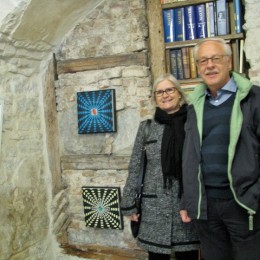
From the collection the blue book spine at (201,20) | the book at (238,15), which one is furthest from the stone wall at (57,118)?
the book at (238,15)

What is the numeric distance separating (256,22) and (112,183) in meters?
1.45

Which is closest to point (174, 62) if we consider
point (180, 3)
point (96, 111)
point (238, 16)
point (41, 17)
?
point (180, 3)

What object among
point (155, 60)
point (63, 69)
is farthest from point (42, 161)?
point (155, 60)

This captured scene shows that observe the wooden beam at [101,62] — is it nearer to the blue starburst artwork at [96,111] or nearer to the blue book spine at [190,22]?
the blue starburst artwork at [96,111]

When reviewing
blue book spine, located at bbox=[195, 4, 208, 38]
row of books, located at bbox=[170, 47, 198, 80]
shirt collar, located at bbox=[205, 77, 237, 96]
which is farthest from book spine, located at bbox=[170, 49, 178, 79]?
shirt collar, located at bbox=[205, 77, 237, 96]

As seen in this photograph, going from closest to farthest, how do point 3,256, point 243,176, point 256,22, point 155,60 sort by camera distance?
point 243,176, point 256,22, point 3,256, point 155,60

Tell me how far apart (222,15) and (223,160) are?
116 centimetres

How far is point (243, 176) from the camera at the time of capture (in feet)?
4.68

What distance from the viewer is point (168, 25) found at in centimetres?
239

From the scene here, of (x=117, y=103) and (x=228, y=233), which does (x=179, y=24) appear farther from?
(x=228, y=233)

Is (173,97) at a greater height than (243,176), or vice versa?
(173,97)

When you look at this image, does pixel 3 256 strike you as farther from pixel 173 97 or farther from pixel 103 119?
pixel 173 97

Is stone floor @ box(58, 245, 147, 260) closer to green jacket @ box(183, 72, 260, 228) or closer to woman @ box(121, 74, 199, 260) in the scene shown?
woman @ box(121, 74, 199, 260)

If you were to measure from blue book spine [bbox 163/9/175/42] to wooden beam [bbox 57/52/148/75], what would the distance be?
20 centimetres
